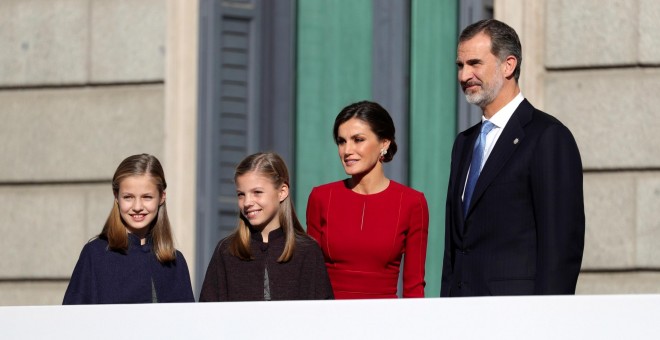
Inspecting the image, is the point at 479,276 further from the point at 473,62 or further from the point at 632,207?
the point at 632,207

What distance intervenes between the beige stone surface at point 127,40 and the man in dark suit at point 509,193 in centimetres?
405

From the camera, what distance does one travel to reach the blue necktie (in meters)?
5.87

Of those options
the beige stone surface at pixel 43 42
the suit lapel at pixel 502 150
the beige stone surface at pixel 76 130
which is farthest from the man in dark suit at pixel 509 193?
the beige stone surface at pixel 43 42

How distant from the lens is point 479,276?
19.0ft

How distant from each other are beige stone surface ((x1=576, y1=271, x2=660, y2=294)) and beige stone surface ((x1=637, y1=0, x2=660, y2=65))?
1234mm

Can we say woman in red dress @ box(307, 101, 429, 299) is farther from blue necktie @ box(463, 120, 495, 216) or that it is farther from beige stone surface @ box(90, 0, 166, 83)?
beige stone surface @ box(90, 0, 166, 83)

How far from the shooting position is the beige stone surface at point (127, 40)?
31.5 feet

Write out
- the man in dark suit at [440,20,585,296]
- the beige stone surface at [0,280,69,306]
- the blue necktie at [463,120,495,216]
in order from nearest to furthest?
the man in dark suit at [440,20,585,296] → the blue necktie at [463,120,495,216] → the beige stone surface at [0,280,69,306]

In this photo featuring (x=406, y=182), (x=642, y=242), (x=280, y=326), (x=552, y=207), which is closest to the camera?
(x=280, y=326)

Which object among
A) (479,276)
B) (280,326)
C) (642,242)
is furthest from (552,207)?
(642,242)

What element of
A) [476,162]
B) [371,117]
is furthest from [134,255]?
[476,162]

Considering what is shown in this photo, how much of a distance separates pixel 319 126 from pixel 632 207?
1991 millimetres

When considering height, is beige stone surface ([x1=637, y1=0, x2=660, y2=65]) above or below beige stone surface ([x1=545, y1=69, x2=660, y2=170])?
above

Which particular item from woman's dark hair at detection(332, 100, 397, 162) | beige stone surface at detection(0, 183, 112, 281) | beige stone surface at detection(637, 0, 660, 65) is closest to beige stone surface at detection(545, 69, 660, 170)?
beige stone surface at detection(637, 0, 660, 65)
